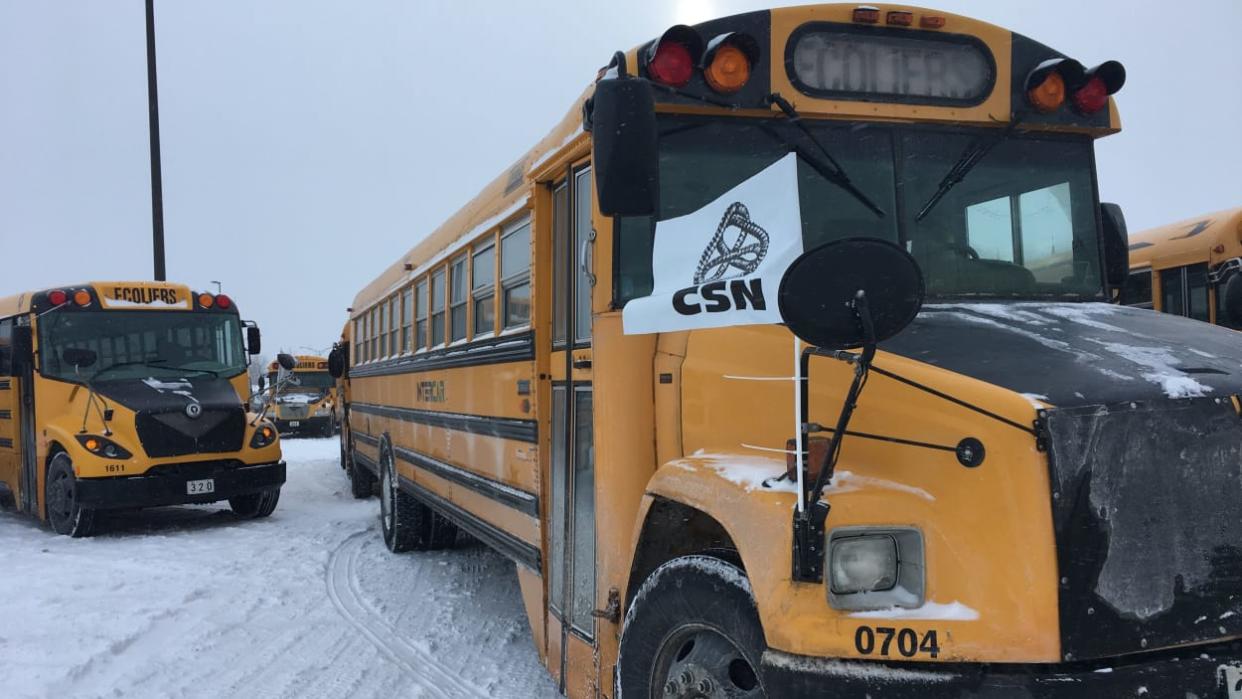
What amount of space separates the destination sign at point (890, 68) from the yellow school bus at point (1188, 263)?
5.13 metres

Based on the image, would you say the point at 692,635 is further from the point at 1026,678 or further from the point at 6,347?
the point at 6,347

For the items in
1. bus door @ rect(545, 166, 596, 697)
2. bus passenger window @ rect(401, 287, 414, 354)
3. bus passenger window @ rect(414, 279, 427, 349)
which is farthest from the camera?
bus passenger window @ rect(401, 287, 414, 354)

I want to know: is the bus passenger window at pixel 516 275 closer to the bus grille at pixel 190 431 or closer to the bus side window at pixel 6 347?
the bus grille at pixel 190 431

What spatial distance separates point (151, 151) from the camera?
14.5 meters

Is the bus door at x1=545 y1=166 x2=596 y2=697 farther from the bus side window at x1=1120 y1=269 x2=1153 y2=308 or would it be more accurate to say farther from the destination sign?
the bus side window at x1=1120 y1=269 x2=1153 y2=308

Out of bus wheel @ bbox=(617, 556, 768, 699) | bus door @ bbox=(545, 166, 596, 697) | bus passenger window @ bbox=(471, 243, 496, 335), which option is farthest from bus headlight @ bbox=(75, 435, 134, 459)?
bus wheel @ bbox=(617, 556, 768, 699)

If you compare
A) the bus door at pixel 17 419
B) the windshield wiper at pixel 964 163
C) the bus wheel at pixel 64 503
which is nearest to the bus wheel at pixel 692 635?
the windshield wiper at pixel 964 163

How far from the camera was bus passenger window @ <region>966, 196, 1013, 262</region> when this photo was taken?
9.63 ft

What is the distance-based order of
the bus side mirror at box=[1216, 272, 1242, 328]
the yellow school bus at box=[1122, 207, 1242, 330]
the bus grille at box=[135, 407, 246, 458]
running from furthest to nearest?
the bus grille at box=[135, 407, 246, 458], the yellow school bus at box=[1122, 207, 1242, 330], the bus side mirror at box=[1216, 272, 1242, 328]

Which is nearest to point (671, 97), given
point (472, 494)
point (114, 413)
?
point (472, 494)

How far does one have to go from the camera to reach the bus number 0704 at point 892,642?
190cm

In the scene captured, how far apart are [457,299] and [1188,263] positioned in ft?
20.6

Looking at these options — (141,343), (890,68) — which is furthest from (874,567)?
(141,343)

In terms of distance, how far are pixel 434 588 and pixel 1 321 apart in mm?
6593
